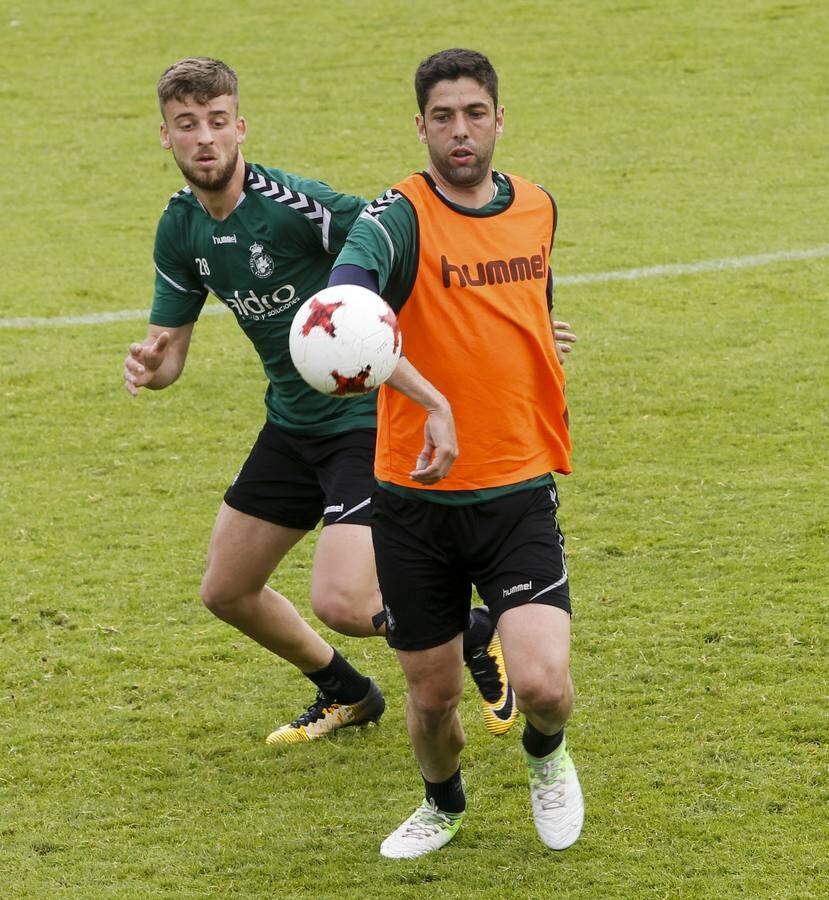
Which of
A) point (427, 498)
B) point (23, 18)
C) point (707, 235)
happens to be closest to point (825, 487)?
point (427, 498)

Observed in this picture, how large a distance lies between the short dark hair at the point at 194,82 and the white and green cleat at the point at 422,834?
2.77m

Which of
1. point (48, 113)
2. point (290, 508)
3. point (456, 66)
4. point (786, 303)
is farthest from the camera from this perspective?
point (48, 113)

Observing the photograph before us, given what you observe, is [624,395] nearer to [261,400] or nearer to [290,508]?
[261,400]

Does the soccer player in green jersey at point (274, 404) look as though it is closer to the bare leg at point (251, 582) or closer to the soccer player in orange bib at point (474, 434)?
the bare leg at point (251, 582)

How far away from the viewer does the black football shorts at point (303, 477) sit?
6.14 m

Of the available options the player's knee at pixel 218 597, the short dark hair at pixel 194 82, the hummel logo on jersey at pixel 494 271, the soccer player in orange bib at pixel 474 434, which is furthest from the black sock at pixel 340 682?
the short dark hair at pixel 194 82

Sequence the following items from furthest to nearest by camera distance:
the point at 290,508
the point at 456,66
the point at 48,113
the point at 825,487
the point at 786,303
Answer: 1. the point at 48,113
2. the point at 786,303
3. the point at 825,487
4. the point at 290,508
5. the point at 456,66

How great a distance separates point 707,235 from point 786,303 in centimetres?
217

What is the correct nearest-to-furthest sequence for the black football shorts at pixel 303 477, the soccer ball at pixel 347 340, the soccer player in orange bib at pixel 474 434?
the soccer ball at pixel 347 340
the soccer player in orange bib at pixel 474 434
the black football shorts at pixel 303 477

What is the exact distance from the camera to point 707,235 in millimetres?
14398

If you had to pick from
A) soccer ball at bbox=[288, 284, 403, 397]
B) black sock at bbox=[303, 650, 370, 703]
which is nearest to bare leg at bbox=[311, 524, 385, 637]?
black sock at bbox=[303, 650, 370, 703]

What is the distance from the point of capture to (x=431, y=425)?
4.68 meters

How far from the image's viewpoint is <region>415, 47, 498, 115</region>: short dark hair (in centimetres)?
507

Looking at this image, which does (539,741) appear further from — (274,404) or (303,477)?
(274,404)
